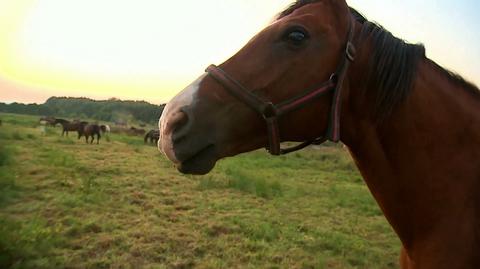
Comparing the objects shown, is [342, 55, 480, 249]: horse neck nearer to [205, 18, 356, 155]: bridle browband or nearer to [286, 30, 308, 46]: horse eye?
[205, 18, 356, 155]: bridle browband

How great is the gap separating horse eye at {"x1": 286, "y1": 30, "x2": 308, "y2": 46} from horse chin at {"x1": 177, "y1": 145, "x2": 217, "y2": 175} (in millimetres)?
575

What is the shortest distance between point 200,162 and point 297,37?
68cm

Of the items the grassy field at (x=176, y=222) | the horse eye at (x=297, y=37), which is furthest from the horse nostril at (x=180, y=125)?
the grassy field at (x=176, y=222)

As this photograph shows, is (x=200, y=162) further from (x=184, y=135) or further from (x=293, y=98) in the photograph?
(x=293, y=98)

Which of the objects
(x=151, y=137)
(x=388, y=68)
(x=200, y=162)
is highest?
(x=388, y=68)

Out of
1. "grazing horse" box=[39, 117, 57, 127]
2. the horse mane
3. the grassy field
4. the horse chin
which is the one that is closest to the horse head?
the horse chin

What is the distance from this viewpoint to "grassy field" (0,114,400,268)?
6301mm

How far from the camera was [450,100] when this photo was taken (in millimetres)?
1871

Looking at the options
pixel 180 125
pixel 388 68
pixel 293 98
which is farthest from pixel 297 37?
pixel 180 125

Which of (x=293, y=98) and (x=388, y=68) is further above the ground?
(x=388, y=68)

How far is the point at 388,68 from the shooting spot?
182 centimetres

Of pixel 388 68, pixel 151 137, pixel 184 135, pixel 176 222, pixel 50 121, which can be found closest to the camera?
pixel 184 135

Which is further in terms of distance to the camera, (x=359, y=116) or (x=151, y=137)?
(x=151, y=137)

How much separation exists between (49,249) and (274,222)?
4622 millimetres
